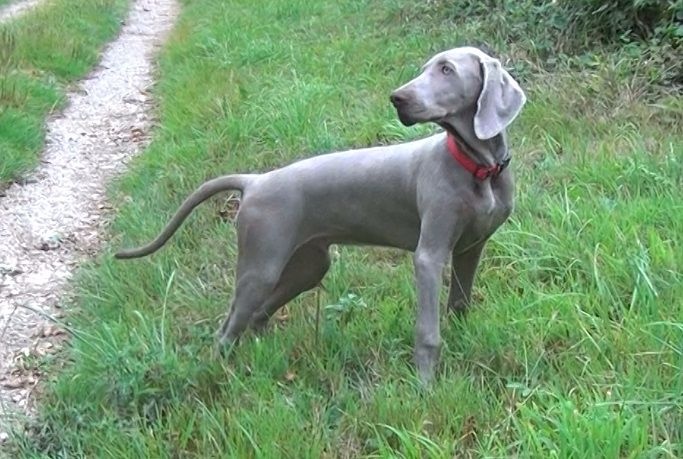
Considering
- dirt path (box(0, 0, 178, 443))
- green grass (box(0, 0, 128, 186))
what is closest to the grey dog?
dirt path (box(0, 0, 178, 443))

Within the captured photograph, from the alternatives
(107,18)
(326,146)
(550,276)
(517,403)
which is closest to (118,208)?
(326,146)

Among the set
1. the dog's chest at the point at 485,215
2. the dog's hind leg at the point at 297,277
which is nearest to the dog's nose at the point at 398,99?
the dog's chest at the point at 485,215

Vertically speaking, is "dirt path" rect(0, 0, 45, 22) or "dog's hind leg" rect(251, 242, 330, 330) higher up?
"dog's hind leg" rect(251, 242, 330, 330)

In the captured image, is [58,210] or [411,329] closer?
[411,329]

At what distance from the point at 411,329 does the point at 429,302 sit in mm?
423

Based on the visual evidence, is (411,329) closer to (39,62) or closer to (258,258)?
(258,258)

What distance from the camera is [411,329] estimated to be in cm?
373

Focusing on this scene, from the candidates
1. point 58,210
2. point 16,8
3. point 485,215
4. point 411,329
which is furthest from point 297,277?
point 16,8

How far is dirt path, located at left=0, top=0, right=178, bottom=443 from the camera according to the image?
446cm

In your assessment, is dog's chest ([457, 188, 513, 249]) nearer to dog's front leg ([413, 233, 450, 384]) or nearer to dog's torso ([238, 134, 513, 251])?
Result: dog's torso ([238, 134, 513, 251])

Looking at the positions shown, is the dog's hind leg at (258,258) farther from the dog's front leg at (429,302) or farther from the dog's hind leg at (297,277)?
the dog's front leg at (429,302)

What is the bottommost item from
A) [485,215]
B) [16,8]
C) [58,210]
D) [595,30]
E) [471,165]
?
[16,8]

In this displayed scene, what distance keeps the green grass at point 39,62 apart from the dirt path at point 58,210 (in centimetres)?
14

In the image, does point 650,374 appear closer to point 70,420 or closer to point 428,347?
point 428,347
